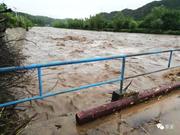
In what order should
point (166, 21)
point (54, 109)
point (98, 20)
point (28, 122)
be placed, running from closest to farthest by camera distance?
point (28, 122)
point (54, 109)
point (166, 21)
point (98, 20)

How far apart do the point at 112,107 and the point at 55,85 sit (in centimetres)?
290

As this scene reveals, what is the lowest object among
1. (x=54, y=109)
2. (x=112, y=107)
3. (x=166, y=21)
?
(x=54, y=109)

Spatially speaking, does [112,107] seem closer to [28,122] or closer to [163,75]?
[28,122]

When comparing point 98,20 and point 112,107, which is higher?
point 98,20

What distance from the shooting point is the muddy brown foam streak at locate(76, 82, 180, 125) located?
338 cm

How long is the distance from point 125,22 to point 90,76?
5136cm

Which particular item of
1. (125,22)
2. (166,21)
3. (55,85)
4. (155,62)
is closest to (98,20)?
(125,22)

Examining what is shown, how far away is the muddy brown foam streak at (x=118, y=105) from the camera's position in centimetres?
338

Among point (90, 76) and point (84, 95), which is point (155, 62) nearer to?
point (90, 76)

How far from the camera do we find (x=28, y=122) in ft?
11.1

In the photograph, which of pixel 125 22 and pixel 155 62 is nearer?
pixel 155 62

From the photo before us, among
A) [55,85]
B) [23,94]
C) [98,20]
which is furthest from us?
[98,20]

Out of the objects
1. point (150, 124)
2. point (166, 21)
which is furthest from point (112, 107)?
point (166, 21)

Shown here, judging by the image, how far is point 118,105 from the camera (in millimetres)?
3814
